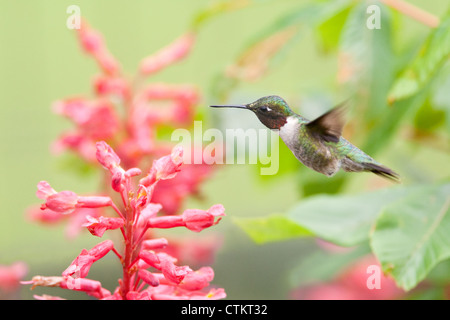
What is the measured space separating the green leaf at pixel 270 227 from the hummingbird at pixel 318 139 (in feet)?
0.78

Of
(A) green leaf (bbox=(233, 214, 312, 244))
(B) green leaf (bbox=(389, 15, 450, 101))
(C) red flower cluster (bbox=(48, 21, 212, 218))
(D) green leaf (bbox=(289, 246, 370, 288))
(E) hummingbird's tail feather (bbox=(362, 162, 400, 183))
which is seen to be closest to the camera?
(E) hummingbird's tail feather (bbox=(362, 162, 400, 183))

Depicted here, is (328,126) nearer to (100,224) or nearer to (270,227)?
(100,224)

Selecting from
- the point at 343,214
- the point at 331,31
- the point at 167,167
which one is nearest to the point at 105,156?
the point at 167,167

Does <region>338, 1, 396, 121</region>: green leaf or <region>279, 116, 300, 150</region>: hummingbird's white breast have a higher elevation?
<region>338, 1, 396, 121</region>: green leaf

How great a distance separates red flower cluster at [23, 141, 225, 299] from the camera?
15.1 inches

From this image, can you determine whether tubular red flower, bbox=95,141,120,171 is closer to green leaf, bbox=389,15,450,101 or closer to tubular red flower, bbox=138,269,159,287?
tubular red flower, bbox=138,269,159,287

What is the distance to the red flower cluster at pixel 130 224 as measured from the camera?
38cm

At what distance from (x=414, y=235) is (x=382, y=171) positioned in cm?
25

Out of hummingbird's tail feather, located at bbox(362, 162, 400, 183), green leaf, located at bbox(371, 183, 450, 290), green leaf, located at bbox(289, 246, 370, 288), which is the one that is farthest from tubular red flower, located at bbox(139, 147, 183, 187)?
green leaf, located at bbox(289, 246, 370, 288)

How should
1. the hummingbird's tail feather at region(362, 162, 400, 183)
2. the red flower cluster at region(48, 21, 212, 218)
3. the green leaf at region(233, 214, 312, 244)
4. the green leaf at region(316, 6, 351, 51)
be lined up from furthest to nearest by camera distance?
the green leaf at region(316, 6, 351, 51), the red flower cluster at region(48, 21, 212, 218), the green leaf at region(233, 214, 312, 244), the hummingbird's tail feather at region(362, 162, 400, 183)

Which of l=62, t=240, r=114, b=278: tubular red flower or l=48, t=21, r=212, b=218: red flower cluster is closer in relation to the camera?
l=62, t=240, r=114, b=278: tubular red flower

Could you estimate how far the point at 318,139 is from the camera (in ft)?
1.32

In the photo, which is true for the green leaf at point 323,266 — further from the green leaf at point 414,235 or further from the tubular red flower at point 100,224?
the tubular red flower at point 100,224
